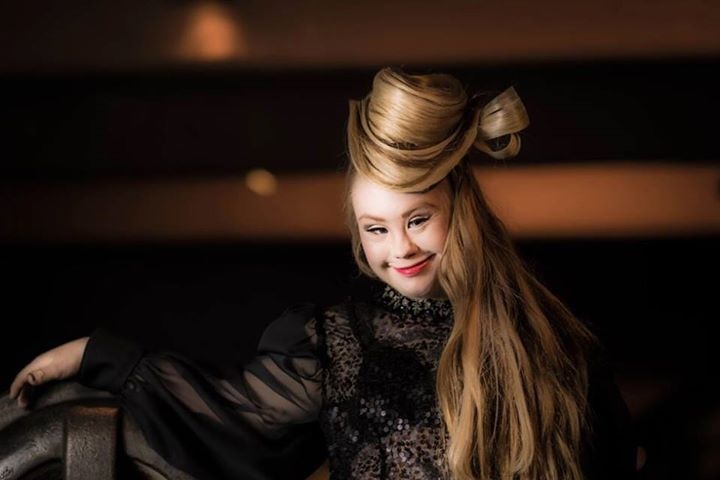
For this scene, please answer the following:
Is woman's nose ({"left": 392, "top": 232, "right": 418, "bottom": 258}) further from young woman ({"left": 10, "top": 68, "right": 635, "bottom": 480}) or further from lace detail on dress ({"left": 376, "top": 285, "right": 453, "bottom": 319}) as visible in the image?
lace detail on dress ({"left": 376, "top": 285, "right": 453, "bottom": 319})

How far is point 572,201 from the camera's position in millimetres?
1745

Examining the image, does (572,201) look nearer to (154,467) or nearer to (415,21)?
(415,21)

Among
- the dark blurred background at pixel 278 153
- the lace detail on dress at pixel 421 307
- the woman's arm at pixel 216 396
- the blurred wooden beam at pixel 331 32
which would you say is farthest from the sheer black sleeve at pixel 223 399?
the blurred wooden beam at pixel 331 32

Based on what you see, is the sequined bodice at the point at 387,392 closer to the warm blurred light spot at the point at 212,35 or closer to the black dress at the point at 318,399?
the black dress at the point at 318,399

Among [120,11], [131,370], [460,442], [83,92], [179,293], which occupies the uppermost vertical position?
[120,11]

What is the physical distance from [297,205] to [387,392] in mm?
436

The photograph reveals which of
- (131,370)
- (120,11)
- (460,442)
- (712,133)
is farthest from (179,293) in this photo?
(712,133)

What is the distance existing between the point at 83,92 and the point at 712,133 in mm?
1107

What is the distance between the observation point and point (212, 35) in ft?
5.65

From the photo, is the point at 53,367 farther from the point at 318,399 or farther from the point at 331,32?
the point at 331,32

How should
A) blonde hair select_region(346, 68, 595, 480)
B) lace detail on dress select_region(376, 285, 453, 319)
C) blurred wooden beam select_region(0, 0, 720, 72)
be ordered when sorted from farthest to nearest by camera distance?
1. blurred wooden beam select_region(0, 0, 720, 72)
2. lace detail on dress select_region(376, 285, 453, 319)
3. blonde hair select_region(346, 68, 595, 480)

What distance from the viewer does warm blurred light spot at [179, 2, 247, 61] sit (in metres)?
1.72

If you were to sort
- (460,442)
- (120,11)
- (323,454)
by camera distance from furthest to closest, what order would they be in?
(120,11)
(323,454)
(460,442)

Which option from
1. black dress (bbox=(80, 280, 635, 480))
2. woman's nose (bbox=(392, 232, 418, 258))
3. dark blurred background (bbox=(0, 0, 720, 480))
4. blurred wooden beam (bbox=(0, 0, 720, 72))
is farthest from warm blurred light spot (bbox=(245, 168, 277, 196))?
woman's nose (bbox=(392, 232, 418, 258))
